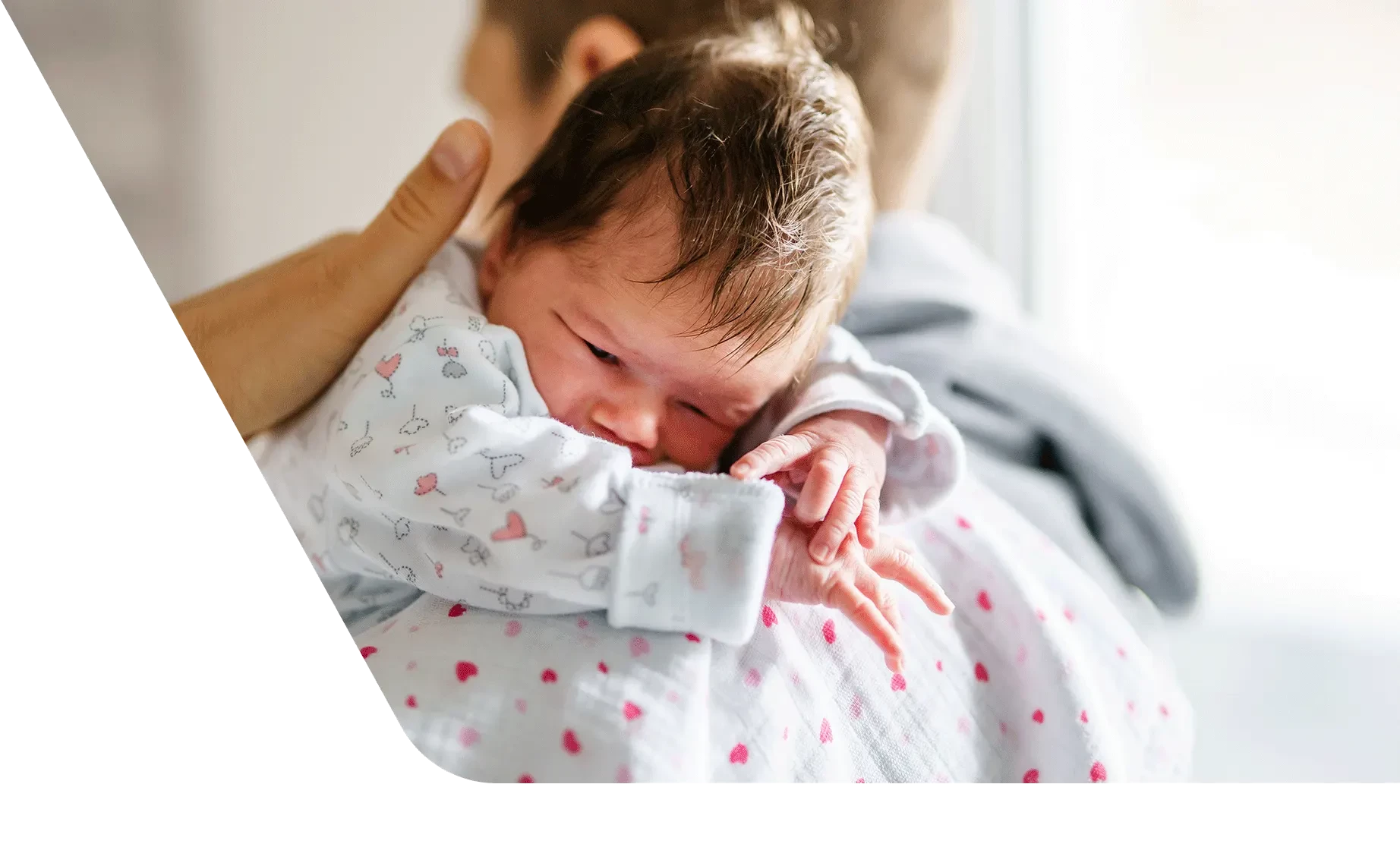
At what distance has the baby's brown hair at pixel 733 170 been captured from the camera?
1.47ft

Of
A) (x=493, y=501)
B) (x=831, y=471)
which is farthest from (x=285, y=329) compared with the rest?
(x=831, y=471)

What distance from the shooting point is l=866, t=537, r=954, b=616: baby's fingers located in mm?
432

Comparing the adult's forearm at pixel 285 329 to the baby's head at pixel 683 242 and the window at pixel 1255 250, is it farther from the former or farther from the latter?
the window at pixel 1255 250

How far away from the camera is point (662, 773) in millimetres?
358

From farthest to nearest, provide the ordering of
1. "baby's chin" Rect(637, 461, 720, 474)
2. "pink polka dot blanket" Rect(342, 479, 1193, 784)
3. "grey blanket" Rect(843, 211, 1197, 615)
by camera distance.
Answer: "grey blanket" Rect(843, 211, 1197, 615) → "baby's chin" Rect(637, 461, 720, 474) → "pink polka dot blanket" Rect(342, 479, 1193, 784)

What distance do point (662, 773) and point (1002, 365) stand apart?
13.8 inches

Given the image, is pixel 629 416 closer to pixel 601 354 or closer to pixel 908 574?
pixel 601 354

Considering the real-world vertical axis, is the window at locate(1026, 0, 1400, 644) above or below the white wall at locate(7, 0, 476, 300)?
below

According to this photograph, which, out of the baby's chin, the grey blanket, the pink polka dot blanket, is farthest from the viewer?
the grey blanket

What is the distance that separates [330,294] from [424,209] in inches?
2.3

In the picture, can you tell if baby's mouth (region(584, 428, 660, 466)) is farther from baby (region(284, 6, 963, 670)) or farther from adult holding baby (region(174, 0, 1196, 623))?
adult holding baby (region(174, 0, 1196, 623))

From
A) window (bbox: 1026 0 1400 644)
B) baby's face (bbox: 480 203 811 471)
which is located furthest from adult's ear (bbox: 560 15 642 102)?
window (bbox: 1026 0 1400 644)

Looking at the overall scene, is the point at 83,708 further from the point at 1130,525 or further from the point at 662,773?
the point at 1130,525

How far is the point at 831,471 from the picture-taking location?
0.45 m
